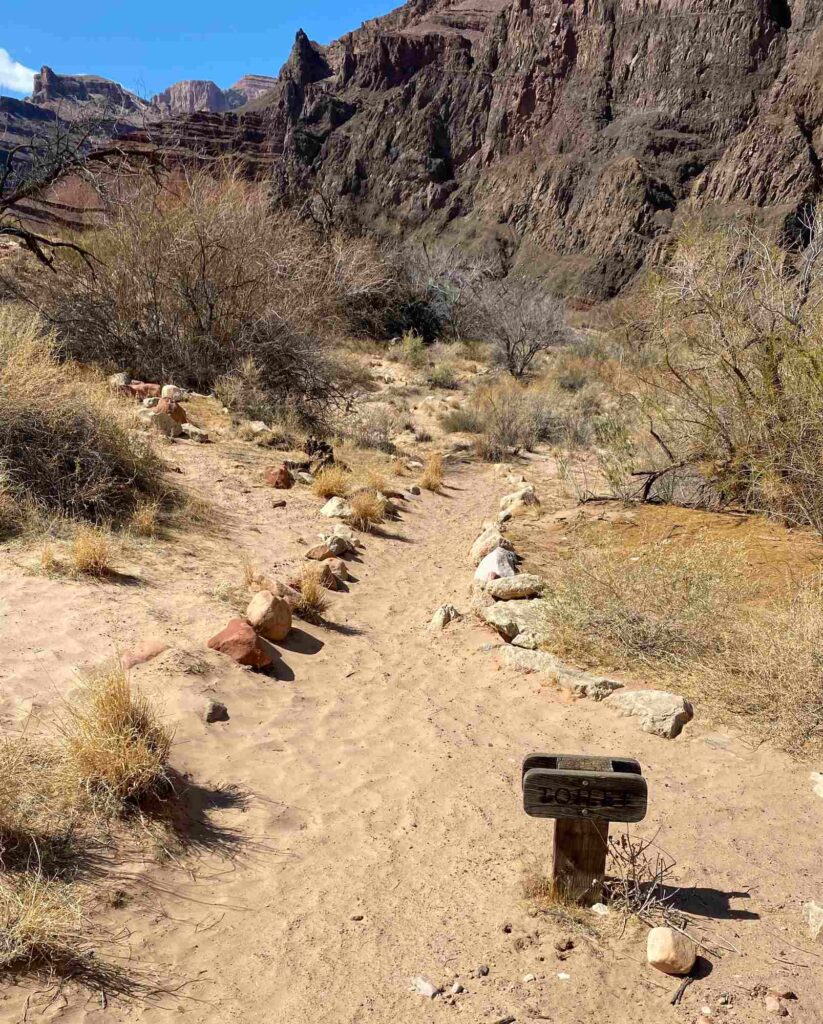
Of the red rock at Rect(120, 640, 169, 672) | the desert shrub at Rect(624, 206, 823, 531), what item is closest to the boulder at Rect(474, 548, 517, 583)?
the desert shrub at Rect(624, 206, 823, 531)

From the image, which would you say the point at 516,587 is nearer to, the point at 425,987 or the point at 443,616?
the point at 443,616

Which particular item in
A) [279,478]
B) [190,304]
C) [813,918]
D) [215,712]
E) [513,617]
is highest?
[190,304]

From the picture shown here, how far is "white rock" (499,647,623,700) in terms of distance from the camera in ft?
16.8

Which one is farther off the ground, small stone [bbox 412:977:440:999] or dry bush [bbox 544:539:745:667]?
dry bush [bbox 544:539:745:667]

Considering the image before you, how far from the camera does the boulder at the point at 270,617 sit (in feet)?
18.6

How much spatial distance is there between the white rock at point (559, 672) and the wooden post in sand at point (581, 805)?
1.92 meters

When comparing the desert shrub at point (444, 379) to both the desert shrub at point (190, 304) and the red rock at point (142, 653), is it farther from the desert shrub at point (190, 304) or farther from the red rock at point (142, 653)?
the red rock at point (142, 653)

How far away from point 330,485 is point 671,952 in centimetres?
718

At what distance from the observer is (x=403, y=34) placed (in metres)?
76.7

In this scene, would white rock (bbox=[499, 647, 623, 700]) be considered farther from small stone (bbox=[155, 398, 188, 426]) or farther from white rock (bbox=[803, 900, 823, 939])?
small stone (bbox=[155, 398, 188, 426])

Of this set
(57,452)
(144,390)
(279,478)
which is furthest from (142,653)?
(144,390)

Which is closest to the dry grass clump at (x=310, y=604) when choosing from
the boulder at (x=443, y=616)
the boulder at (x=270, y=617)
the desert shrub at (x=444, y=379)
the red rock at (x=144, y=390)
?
the boulder at (x=270, y=617)

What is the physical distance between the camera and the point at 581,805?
3.05m

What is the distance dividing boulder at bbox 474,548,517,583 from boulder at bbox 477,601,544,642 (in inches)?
21.4
